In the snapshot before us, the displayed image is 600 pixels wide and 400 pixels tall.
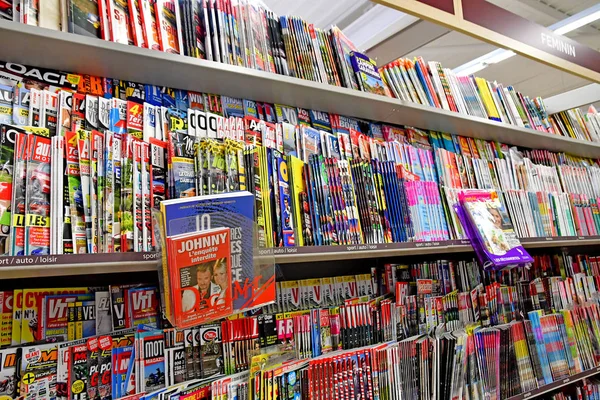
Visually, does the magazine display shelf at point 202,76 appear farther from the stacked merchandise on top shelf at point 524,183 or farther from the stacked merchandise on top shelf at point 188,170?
the stacked merchandise on top shelf at point 524,183

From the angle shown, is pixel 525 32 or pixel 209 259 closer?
pixel 209 259

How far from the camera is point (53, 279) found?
1071 mm

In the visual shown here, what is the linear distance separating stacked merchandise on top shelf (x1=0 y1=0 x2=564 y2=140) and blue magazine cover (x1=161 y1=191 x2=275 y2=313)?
1.67 feet

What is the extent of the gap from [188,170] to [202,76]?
13.9 inches

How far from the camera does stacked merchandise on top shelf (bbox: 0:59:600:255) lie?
838 millimetres

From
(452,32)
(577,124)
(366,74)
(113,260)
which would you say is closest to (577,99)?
(577,124)

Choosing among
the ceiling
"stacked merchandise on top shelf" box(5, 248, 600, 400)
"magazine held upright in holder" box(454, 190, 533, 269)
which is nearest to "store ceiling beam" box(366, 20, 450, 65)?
the ceiling

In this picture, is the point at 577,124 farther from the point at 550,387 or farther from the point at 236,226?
the point at 236,226

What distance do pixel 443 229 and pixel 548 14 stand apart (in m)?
4.18

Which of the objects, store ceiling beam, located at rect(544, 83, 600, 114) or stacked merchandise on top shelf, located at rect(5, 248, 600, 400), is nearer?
stacked merchandise on top shelf, located at rect(5, 248, 600, 400)

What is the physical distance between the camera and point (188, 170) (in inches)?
38.4

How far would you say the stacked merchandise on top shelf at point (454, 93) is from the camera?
66.4 inches

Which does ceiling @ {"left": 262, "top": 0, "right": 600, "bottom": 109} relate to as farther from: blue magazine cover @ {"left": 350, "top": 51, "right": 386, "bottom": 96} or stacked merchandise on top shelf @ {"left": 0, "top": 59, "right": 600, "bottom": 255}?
stacked merchandise on top shelf @ {"left": 0, "top": 59, "right": 600, "bottom": 255}

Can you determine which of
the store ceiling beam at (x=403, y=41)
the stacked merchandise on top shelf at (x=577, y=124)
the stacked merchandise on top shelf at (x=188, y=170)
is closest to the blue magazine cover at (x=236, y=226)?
the stacked merchandise on top shelf at (x=188, y=170)
